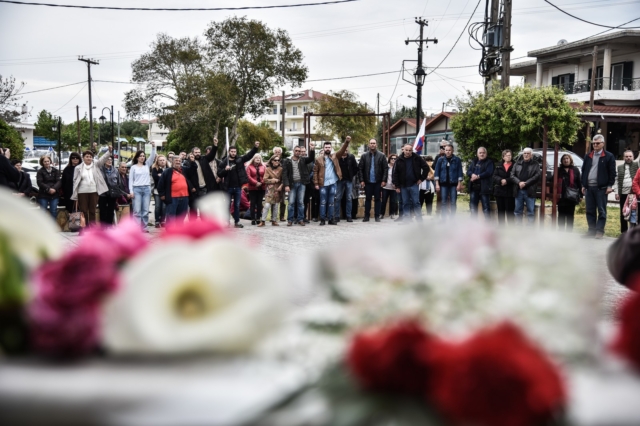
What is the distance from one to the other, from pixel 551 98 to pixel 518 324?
1589cm

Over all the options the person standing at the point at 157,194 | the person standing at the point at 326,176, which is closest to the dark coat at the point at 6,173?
the person standing at the point at 157,194

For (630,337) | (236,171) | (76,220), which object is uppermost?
(630,337)

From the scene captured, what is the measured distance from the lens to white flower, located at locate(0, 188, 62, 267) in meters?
1.36

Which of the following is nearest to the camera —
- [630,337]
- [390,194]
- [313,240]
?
[630,337]

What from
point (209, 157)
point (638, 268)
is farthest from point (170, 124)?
point (638, 268)

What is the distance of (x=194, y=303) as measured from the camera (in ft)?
3.79

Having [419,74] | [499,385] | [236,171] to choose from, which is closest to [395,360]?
[499,385]

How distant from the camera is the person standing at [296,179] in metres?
16.4

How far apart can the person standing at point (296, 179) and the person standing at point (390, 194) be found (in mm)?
2492

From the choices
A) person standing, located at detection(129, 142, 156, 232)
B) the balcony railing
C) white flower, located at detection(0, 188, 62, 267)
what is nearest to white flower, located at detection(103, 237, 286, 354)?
white flower, located at detection(0, 188, 62, 267)

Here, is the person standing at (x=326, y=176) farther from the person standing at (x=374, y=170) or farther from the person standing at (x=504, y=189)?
the person standing at (x=504, y=189)

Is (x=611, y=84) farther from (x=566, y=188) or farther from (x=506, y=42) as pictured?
(x=566, y=188)

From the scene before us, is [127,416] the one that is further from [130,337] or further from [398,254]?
[398,254]

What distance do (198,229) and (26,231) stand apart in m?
0.40
